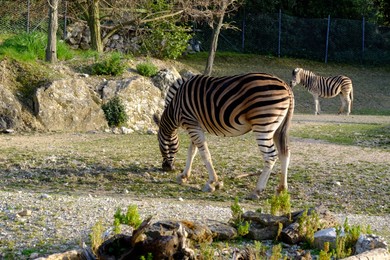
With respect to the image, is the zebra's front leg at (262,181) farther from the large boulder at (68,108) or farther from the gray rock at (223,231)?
the large boulder at (68,108)

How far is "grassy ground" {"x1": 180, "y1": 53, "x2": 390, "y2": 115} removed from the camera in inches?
1227

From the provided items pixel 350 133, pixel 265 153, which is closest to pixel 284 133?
pixel 265 153

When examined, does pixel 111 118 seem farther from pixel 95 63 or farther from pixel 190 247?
pixel 190 247

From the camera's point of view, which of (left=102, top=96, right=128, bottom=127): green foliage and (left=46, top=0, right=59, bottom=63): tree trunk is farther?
(left=46, top=0, right=59, bottom=63): tree trunk

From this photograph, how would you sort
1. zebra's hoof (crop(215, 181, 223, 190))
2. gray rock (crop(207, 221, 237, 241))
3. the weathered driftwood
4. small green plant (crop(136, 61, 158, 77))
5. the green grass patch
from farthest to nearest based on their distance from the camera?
small green plant (crop(136, 61, 158, 77)), the green grass patch, zebra's hoof (crop(215, 181, 223, 190)), gray rock (crop(207, 221, 237, 241)), the weathered driftwood

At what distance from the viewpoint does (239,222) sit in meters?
7.52

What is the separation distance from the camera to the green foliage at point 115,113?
19.3 meters

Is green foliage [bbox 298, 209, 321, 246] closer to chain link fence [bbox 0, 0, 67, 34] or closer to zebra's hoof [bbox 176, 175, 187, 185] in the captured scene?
zebra's hoof [bbox 176, 175, 187, 185]

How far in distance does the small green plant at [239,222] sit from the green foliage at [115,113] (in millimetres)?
11999

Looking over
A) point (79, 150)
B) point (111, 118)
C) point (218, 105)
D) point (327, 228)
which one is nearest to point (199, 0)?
point (111, 118)

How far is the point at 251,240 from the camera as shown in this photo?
7359 mm

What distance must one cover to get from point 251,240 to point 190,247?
99 cm

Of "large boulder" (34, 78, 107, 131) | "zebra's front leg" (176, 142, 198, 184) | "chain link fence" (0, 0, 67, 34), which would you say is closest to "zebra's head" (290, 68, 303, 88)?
"chain link fence" (0, 0, 67, 34)

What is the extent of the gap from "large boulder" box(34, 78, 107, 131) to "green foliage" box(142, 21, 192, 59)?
12.2 meters
